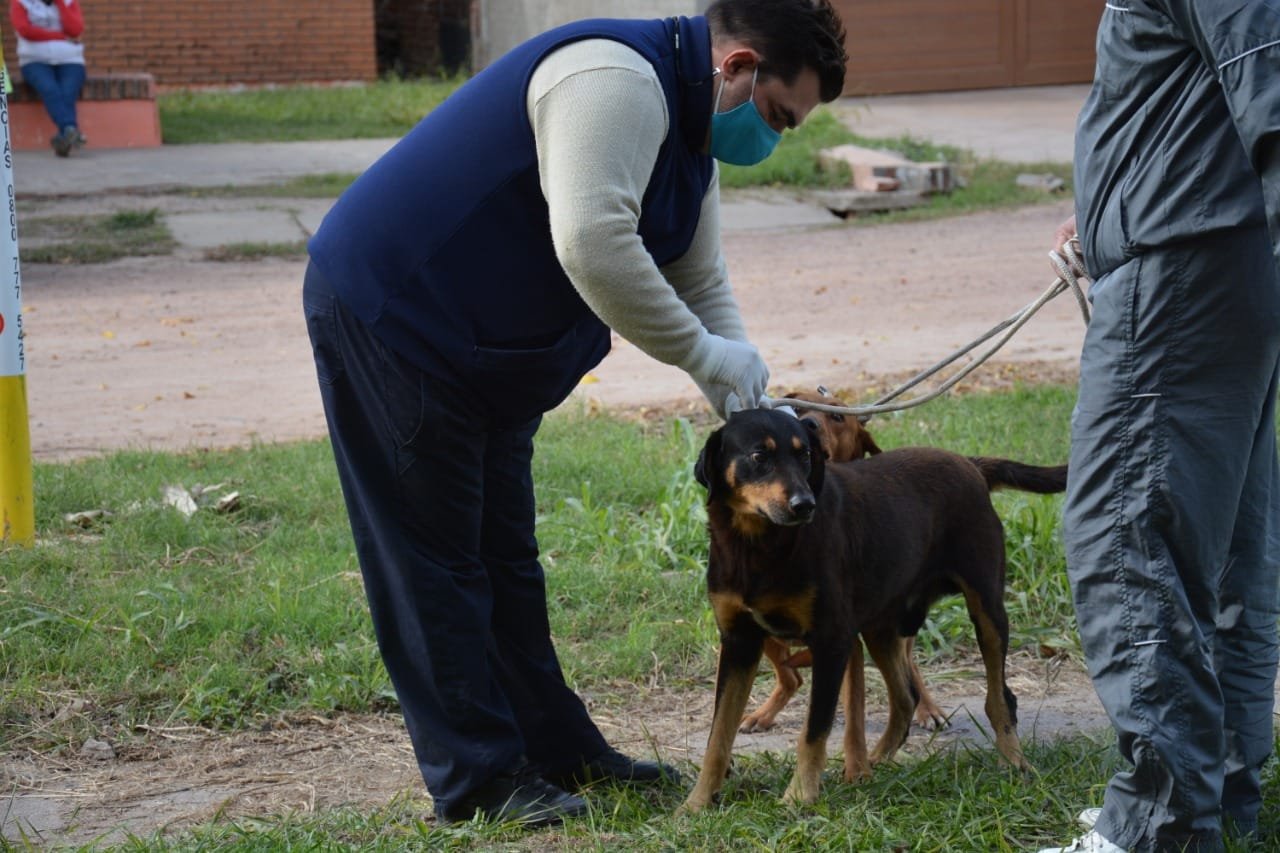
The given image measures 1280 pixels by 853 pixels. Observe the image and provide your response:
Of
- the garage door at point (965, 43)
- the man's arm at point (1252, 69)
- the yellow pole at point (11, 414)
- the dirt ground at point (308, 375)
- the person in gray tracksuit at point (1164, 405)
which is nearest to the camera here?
the man's arm at point (1252, 69)

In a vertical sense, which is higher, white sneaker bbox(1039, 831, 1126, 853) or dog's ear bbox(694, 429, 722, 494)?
dog's ear bbox(694, 429, 722, 494)

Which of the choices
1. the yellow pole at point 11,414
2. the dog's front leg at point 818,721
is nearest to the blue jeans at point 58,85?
the yellow pole at point 11,414

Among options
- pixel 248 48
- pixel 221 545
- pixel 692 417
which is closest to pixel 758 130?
pixel 221 545

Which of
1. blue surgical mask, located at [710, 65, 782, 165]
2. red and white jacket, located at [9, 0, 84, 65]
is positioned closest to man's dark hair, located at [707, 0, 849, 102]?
blue surgical mask, located at [710, 65, 782, 165]

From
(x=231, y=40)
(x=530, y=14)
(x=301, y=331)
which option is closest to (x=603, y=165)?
(x=301, y=331)

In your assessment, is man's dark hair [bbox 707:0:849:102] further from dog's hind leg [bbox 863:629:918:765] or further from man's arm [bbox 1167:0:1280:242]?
dog's hind leg [bbox 863:629:918:765]

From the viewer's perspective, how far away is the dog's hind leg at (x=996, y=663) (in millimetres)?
4098

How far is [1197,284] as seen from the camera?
2926 millimetres

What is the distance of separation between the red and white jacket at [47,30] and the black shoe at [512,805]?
13610 mm

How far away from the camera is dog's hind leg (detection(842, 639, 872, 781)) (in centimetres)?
405

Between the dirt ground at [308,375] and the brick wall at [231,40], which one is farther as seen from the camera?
the brick wall at [231,40]

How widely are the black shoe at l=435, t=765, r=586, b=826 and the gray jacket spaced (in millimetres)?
1866

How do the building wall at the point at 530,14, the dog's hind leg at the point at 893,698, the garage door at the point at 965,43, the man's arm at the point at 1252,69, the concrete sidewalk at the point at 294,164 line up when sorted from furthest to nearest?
1. the garage door at the point at 965,43
2. the building wall at the point at 530,14
3. the concrete sidewalk at the point at 294,164
4. the dog's hind leg at the point at 893,698
5. the man's arm at the point at 1252,69

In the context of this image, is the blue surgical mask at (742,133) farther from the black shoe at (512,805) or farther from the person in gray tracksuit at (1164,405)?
the black shoe at (512,805)
